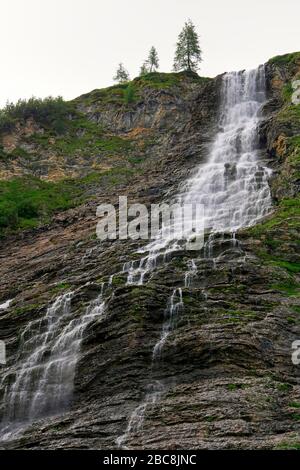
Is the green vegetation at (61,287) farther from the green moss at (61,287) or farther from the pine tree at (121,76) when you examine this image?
the pine tree at (121,76)

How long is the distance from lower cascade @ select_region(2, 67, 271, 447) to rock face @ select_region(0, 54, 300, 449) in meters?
0.29

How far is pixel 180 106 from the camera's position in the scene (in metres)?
82.9

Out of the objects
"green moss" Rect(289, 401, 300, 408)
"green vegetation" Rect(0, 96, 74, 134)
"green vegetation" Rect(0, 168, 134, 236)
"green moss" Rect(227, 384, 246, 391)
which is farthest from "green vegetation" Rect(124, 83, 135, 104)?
"green moss" Rect(289, 401, 300, 408)

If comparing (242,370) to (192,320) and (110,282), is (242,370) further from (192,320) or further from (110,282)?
(110,282)

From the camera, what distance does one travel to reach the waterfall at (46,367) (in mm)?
28000

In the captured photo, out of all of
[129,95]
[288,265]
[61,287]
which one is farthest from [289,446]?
[129,95]

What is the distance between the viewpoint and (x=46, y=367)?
96.9 ft

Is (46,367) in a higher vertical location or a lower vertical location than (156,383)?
lower

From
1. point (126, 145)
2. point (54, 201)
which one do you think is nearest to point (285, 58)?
point (126, 145)

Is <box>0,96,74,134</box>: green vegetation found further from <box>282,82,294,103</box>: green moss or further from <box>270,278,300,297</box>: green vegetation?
<box>270,278,300,297</box>: green vegetation

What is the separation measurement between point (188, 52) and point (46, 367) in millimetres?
77365
